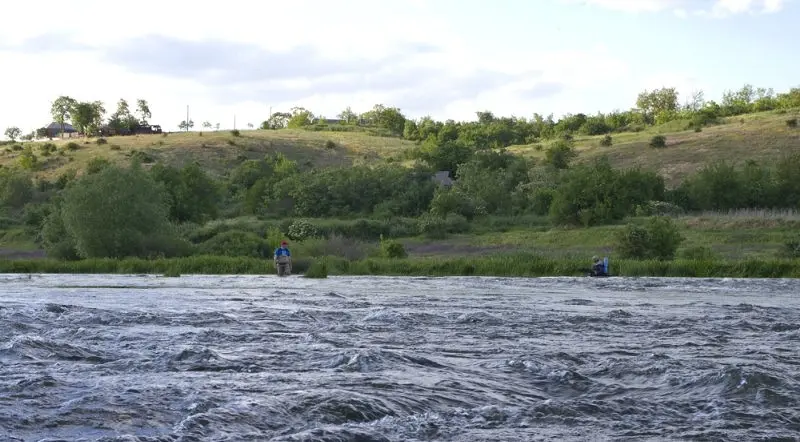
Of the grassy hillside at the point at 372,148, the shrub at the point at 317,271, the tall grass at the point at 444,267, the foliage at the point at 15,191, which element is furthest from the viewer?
the grassy hillside at the point at 372,148

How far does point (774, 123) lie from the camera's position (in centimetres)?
12225

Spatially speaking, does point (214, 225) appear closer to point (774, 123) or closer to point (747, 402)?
point (747, 402)

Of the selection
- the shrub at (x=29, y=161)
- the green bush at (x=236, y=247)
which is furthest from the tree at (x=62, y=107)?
the green bush at (x=236, y=247)

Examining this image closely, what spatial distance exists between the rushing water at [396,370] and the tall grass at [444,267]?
15.6 metres

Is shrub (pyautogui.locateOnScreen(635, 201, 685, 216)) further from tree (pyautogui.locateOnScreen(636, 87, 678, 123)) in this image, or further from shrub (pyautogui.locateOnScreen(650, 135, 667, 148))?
tree (pyautogui.locateOnScreen(636, 87, 678, 123))

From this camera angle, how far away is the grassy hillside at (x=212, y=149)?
5059 inches

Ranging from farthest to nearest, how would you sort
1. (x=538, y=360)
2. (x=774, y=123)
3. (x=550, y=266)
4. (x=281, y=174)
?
1. (x=774, y=123)
2. (x=281, y=174)
3. (x=550, y=266)
4. (x=538, y=360)

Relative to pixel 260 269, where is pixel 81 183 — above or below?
above

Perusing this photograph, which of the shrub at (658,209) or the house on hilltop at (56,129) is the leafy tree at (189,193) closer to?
the shrub at (658,209)

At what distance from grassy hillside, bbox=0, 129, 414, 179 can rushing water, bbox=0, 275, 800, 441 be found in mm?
102281

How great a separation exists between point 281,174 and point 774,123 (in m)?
59.5

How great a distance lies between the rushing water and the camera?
37.8 ft

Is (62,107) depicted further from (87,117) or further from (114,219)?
(114,219)

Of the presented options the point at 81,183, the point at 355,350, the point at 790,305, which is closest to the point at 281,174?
the point at 81,183
